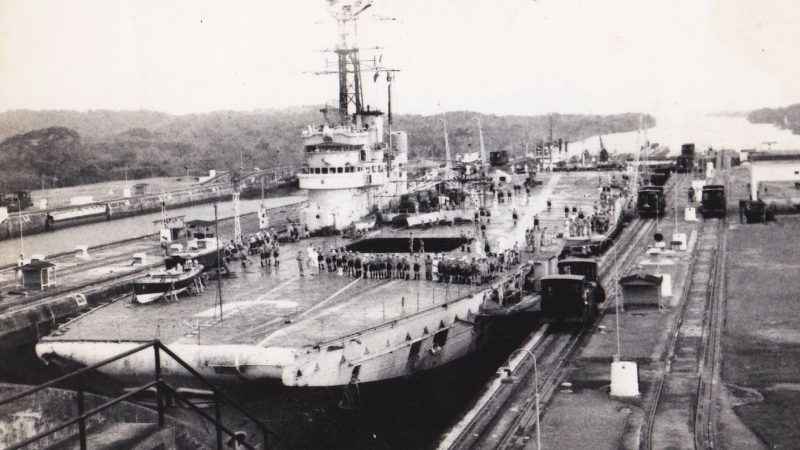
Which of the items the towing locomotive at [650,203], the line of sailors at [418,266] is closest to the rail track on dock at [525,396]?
the line of sailors at [418,266]

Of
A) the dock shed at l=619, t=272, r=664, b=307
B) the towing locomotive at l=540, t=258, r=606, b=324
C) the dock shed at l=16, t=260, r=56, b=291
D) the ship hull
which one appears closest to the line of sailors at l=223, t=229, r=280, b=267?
the dock shed at l=16, t=260, r=56, b=291

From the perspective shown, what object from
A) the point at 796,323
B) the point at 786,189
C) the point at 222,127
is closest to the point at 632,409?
the point at 796,323

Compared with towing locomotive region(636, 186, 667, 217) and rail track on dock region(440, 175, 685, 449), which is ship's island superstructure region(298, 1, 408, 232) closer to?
rail track on dock region(440, 175, 685, 449)

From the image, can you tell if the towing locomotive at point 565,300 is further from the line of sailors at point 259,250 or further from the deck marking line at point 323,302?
the line of sailors at point 259,250

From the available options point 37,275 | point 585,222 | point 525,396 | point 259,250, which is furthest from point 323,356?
point 585,222

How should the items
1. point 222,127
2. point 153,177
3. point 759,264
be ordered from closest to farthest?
point 759,264, point 153,177, point 222,127

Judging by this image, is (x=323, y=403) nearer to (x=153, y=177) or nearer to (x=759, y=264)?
(x=759, y=264)

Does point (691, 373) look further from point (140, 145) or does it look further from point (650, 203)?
point (140, 145)
